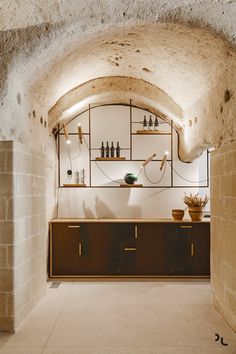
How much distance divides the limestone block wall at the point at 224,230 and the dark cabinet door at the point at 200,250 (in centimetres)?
137

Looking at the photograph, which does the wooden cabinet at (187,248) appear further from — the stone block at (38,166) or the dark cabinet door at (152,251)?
the stone block at (38,166)

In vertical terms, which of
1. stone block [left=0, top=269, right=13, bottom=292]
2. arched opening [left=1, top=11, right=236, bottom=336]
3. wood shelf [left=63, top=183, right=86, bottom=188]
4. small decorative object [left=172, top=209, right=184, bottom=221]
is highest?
arched opening [left=1, top=11, right=236, bottom=336]

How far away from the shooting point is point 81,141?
19.7 ft

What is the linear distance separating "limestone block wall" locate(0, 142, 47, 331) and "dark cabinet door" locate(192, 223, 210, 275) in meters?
2.50

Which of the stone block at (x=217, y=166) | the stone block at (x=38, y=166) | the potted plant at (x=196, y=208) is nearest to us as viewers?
the stone block at (x=217, y=166)

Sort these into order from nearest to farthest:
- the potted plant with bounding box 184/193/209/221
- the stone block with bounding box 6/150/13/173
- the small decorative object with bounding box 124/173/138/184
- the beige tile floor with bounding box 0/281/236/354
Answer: the beige tile floor with bounding box 0/281/236/354, the stone block with bounding box 6/150/13/173, the potted plant with bounding box 184/193/209/221, the small decorative object with bounding box 124/173/138/184

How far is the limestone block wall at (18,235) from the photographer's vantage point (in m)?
3.28

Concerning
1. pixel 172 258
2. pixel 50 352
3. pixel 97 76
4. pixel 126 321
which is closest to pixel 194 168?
pixel 172 258

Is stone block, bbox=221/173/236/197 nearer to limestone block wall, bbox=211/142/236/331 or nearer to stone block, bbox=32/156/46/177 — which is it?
limestone block wall, bbox=211/142/236/331

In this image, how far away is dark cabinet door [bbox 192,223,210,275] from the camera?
17.7 feet

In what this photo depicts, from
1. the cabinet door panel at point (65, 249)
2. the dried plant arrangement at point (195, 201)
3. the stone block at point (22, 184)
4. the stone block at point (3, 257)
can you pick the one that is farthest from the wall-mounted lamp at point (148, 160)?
the stone block at point (3, 257)

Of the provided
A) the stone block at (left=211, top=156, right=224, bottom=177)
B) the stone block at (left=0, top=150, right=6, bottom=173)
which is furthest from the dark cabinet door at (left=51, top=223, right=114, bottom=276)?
the stone block at (left=0, top=150, right=6, bottom=173)

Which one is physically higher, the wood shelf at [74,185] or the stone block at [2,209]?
the wood shelf at [74,185]

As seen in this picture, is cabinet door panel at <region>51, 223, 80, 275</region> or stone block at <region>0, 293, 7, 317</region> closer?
stone block at <region>0, 293, 7, 317</region>
